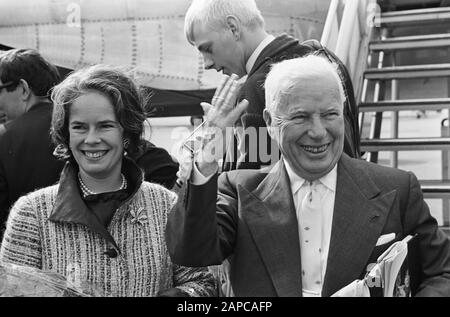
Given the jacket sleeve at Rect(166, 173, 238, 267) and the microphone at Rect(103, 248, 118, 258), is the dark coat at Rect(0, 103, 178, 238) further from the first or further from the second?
the jacket sleeve at Rect(166, 173, 238, 267)

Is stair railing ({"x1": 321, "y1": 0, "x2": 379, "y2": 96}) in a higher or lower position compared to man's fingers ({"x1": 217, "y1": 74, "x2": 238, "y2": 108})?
higher

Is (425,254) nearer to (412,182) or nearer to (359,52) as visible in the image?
(412,182)

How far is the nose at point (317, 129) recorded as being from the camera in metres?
1.80

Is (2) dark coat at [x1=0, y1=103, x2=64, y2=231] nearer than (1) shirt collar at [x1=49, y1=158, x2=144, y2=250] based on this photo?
No

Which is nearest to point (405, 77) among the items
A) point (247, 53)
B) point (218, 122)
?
point (247, 53)

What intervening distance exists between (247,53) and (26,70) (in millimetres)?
1141

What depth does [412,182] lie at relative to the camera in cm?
186

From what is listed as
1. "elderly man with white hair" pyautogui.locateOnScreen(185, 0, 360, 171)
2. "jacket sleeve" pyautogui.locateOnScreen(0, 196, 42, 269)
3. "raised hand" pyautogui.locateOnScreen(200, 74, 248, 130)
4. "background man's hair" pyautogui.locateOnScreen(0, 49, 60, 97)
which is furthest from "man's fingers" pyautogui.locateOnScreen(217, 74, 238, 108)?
"background man's hair" pyautogui.locateOnScreen(0, 49, 60, 97)

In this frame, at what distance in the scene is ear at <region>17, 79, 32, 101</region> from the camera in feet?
10.9

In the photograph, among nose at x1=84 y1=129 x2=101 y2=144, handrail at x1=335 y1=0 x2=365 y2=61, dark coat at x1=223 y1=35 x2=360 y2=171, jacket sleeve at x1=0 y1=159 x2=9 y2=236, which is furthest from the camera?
handrail at x1=335 y1=0 x2=365 y2=61

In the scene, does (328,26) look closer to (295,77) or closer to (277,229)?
(295,77)

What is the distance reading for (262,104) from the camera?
262 cm

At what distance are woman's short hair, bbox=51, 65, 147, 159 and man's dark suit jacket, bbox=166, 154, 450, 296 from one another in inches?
18.5

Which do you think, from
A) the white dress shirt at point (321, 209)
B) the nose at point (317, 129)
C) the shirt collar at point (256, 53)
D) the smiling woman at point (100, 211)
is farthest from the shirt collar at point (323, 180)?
the shirt collar at point (256, 53)
